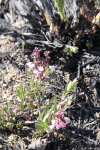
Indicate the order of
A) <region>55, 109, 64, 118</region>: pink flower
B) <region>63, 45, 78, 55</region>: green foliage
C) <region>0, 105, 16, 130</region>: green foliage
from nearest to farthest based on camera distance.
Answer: <region>55, 109, 64, 118</region>: pink flower, <region>0, 105, 16, 130</region>: green foliage, <region>63, 45, 78, 55</region>: green foliage

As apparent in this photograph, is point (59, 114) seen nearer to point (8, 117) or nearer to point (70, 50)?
point (8, 117)

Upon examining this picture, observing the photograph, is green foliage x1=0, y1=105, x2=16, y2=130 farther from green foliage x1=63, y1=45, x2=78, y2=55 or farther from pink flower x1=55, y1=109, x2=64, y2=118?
green foliage x1=63, y1=45, x2=78, y2=55

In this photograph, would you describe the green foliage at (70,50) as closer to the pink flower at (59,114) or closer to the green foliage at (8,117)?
the pink flower at (59,114)

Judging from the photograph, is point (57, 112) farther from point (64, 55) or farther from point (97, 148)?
point (64, 55)

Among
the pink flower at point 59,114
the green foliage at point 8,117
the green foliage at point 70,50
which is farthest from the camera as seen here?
the green foliage at point 70,50

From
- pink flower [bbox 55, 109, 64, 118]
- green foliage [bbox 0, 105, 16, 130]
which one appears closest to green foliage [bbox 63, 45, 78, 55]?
pink flower [bbox 55, 109, 64, 118]

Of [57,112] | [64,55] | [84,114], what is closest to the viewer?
[57,112]

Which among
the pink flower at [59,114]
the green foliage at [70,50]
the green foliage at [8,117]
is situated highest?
the green foliage at [70,50]

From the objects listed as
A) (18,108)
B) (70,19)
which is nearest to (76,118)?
(18,108)

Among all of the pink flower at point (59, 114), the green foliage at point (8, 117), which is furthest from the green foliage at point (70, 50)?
the green foliage at point (8, 117)

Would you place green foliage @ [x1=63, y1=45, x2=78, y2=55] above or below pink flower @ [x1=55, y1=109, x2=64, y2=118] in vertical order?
above

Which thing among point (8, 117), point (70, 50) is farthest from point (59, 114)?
point (70, 50)
